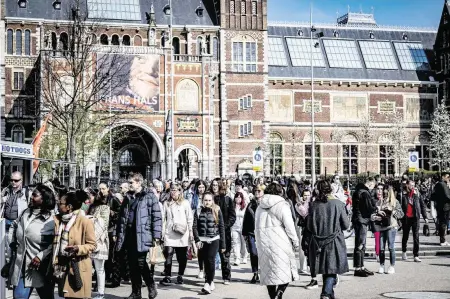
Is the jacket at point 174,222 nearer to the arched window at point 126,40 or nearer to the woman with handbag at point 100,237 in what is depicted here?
the woman with handbag at point 100,237

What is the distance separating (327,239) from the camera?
954 centimetres

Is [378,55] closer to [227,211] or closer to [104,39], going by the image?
[104,39]

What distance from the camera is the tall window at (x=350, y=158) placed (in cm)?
5228

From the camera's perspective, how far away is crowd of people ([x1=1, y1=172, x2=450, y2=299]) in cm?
807

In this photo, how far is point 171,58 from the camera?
42.4m

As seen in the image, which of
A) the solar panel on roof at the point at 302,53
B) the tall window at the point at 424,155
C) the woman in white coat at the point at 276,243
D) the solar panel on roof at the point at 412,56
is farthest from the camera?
the solar panel on roof at the point at 412,56

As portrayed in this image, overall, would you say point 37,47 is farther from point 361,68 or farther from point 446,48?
point 446,48

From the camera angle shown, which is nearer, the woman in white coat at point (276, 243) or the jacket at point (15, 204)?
the woman in white coat at point (276, 243)

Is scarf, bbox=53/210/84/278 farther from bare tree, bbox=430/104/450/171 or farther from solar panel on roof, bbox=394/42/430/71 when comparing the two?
solar panel on roof, bbox=394/42/430/71

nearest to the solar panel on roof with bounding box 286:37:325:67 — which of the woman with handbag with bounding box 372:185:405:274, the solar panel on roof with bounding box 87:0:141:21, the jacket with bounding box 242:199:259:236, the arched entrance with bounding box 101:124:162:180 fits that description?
the solar panel on roof with bounding box 87:0:141:21

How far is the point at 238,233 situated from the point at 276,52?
38204 mm

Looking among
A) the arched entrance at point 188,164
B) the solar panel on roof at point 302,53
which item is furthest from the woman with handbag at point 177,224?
the solar panel on roof at point 302,53

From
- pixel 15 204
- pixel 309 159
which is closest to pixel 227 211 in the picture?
pixel 15 204

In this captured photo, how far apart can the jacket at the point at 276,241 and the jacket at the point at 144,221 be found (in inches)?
69.5
